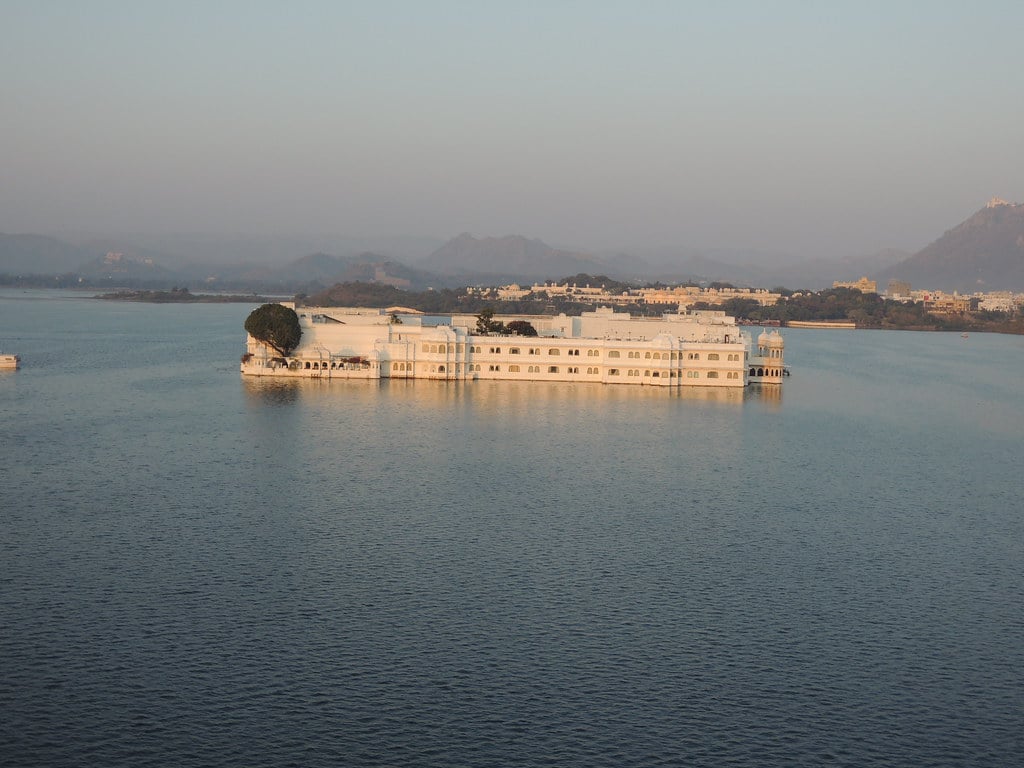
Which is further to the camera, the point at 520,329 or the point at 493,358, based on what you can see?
the point at 520,329

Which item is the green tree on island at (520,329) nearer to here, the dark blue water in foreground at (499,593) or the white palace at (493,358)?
the white palace at (493,358)

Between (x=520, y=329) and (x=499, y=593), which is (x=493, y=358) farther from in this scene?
(x=499, y=593)

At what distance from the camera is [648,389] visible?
119 feet

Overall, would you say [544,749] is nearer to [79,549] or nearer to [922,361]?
[79,549]

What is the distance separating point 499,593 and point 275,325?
78.8 feet

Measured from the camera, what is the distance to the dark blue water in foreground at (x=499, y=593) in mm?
10688

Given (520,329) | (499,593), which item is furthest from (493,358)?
(499,593)

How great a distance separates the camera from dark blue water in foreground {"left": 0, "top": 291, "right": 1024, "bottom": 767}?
35.1 ft

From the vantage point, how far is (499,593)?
14.4 m

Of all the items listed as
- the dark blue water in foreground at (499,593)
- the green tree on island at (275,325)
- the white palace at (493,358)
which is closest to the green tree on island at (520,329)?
the white palace at (493,358)

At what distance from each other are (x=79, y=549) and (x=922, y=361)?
5154 centimetres

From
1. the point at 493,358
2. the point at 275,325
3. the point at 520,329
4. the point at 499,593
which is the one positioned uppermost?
the point at 275,325

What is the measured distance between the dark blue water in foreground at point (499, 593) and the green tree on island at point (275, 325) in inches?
341

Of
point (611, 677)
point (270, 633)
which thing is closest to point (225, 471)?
point (270, 633)
